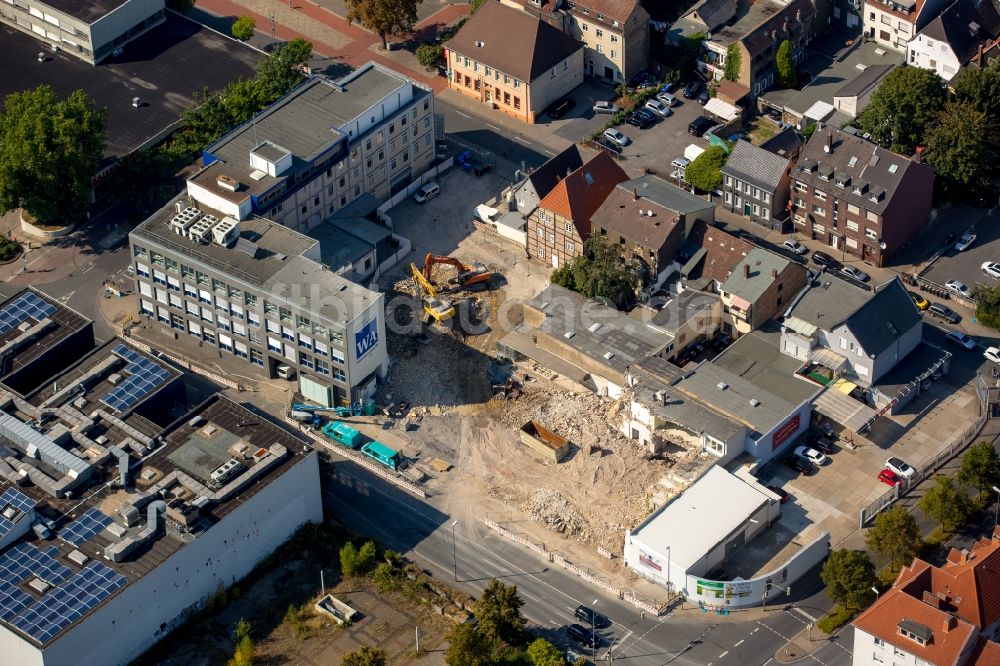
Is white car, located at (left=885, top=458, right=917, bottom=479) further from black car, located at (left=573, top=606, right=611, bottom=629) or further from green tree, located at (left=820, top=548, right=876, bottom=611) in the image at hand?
black car, located at (left=573, top=606, right=611, bottom=629)

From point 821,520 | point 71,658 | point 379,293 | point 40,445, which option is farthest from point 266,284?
point 821,520

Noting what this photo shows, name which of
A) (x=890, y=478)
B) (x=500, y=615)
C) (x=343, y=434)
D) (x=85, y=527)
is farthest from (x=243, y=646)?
(x=890, y=478)

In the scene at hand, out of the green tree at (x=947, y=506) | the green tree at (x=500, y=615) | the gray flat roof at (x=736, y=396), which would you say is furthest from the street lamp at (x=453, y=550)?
the green tree at (x=947, y=506)

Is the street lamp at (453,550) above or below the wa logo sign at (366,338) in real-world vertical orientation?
below

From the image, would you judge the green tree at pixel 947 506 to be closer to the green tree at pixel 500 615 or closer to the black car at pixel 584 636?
the black car at pixel 584 636

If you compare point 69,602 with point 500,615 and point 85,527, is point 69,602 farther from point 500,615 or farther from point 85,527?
point 500,615

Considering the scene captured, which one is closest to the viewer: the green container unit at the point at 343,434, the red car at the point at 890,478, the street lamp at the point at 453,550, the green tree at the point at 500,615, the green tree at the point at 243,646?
the green tree at the point at 243,646

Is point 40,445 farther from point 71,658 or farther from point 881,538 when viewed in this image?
point 881,538
